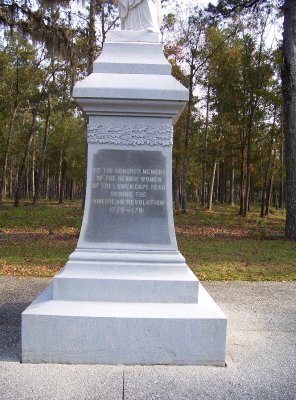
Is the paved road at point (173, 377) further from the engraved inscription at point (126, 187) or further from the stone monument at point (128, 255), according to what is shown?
the engraved inscription at point (126, 187)

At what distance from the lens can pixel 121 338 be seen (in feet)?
15.0

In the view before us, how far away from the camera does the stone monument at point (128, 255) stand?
4559 millimetres

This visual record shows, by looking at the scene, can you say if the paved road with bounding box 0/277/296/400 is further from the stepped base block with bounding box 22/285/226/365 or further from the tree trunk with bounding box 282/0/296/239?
the tree trunk with bounding box 282/0/296/239

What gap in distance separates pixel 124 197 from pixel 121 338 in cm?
157

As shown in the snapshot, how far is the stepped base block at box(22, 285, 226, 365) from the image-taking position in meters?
4.54

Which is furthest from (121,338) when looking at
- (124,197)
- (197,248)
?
(197,248)

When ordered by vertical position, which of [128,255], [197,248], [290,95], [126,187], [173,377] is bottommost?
[197,248]

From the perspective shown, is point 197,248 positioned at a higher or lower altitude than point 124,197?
lower

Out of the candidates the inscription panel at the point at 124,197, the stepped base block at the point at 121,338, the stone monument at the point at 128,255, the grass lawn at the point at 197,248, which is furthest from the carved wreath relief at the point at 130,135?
the grass lawn at the point at 197,248

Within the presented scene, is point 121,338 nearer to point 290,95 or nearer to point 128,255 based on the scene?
point 128,255

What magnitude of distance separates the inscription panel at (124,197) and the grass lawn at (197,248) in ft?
14.5

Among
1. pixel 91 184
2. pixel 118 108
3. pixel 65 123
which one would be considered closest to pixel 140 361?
pixel 91 184

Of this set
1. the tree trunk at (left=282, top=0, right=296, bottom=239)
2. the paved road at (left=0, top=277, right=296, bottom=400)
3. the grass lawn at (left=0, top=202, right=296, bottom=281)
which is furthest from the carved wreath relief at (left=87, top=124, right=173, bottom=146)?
the tree trunk at (left=282, top=0, right=296, bottom=239)

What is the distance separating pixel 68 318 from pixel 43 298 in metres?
0.63
